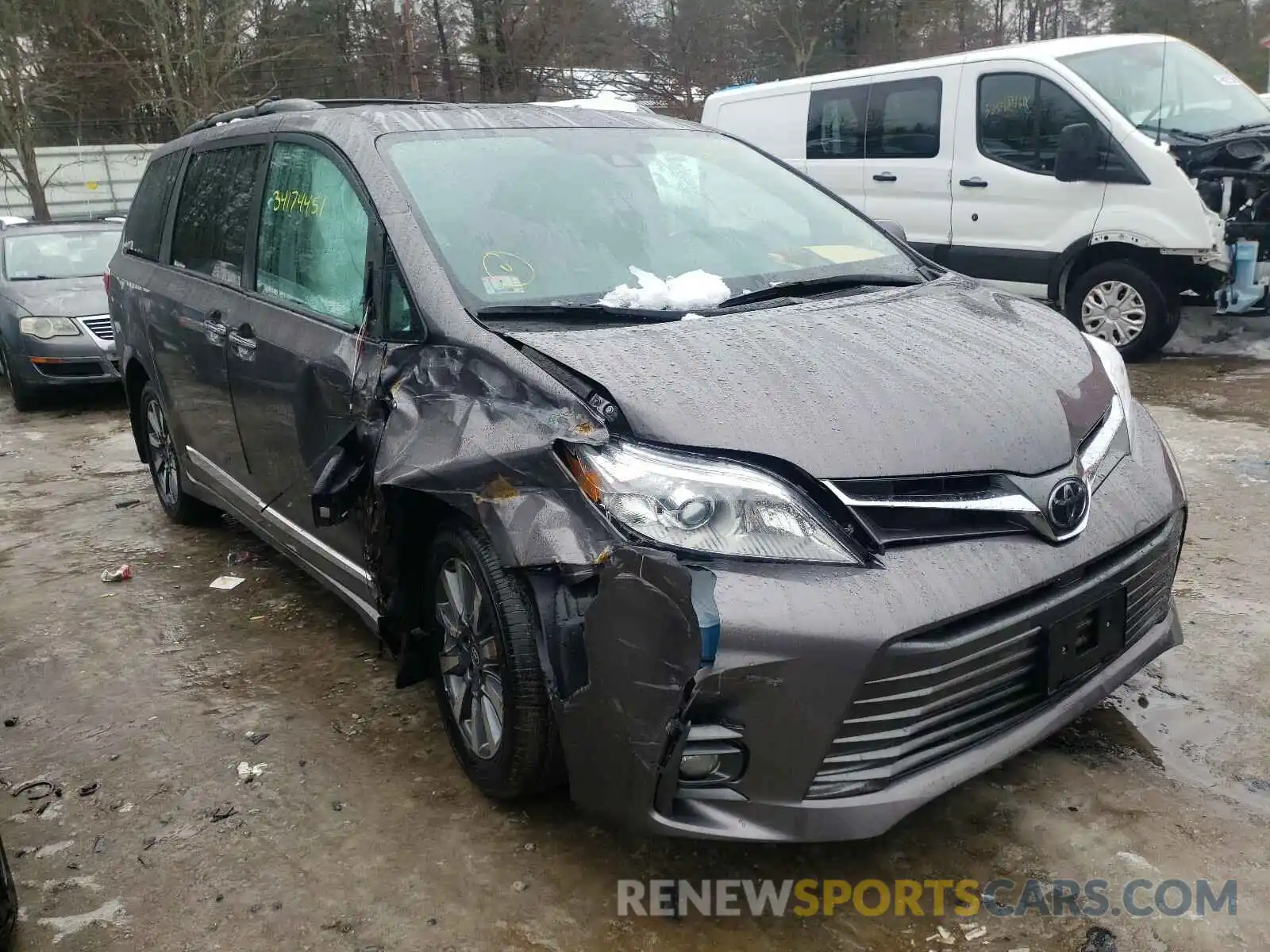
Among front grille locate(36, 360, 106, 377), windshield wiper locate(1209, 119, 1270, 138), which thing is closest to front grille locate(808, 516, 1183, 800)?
windshield wiper locate(1209, 119, 1270, 138)

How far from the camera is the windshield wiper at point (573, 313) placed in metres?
2.74

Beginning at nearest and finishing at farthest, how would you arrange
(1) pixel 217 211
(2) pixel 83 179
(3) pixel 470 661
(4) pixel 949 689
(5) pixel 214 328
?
(4) pixel 949 689
(3) pixel 470 661
(5) pixel 214 328
(1) pixel 217 211
(2) pixel 83 179

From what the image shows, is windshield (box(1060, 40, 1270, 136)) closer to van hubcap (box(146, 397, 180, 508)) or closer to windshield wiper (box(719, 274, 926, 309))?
windshield wiper (box(719, 274, 926, 309))

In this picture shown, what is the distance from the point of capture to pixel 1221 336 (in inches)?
321

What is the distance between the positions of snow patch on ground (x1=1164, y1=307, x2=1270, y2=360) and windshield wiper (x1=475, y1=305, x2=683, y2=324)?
656 cm

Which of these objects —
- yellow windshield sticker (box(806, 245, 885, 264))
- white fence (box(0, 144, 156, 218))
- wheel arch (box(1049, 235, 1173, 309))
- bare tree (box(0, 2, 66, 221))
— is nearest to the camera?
yellow windshield sticker (box(806, 245, 885, 264))

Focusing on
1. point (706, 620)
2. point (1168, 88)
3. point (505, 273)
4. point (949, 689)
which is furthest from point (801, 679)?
point (1168, 88)

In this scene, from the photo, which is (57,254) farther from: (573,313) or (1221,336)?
(1221,336)

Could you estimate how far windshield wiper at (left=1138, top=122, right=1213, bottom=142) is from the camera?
725 centimetres

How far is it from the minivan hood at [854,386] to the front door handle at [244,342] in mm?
1354

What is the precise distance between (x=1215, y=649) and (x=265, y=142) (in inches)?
143

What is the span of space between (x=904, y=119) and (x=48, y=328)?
6.99m

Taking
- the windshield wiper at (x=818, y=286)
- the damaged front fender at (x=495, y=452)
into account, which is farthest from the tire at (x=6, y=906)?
the windshield wiper at (x=818, y=286)

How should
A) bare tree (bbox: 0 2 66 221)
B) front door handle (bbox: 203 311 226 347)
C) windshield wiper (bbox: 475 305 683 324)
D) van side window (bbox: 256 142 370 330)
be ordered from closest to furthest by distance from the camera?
windshield wiper (bbox: 475 305 683 324) → van side window (bbox: 256 142 370 330) → front door handle (bbox: 203 311 226 347) → bare tree (bbox: 0 2 66 221)
